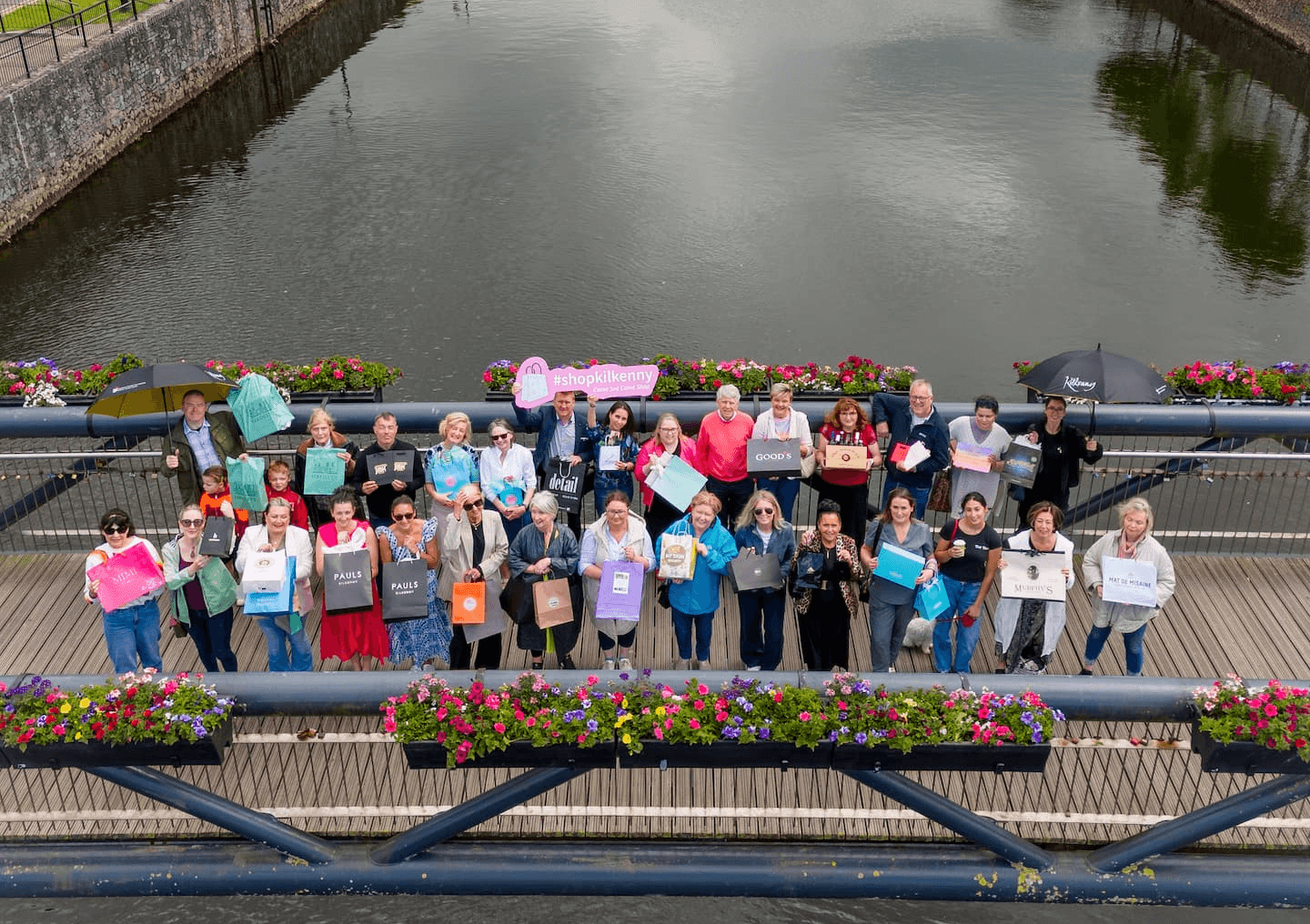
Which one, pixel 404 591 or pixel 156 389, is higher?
pixel 156 389

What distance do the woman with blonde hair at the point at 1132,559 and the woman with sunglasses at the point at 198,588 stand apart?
7.21 m

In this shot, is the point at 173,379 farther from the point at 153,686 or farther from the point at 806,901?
the point at 806,901

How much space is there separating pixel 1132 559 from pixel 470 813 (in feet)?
18.4

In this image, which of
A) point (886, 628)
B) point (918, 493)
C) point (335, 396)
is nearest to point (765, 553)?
point (886, 628)

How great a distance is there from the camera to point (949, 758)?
23.4 feet

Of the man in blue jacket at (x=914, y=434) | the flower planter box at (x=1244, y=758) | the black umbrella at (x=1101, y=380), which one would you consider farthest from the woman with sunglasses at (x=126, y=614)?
the black umbrella at (x=1101, y=380)

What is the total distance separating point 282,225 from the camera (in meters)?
26.4

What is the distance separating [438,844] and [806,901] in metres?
3.18

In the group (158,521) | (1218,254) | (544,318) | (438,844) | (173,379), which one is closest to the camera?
(438,844)

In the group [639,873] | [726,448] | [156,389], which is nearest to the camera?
[639,873]

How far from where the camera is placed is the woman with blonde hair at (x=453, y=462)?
962 cm

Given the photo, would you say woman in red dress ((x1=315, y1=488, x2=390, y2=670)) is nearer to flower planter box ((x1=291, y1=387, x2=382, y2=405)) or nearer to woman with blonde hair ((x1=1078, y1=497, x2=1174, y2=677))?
flower planter box ((x1=291, y1=387, x2=382, y2=405))

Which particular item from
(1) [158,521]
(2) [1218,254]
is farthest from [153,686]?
(2) [1218,254]

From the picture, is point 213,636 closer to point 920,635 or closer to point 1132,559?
point 920,635
